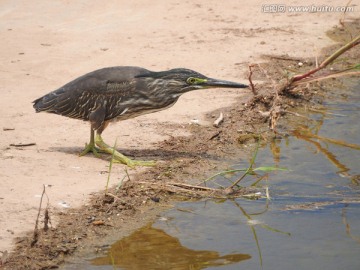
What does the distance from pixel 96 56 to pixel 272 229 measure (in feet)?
18.1

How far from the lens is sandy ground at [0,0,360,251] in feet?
25.4

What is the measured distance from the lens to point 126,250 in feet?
21.4

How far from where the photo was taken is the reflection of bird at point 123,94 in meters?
8.41

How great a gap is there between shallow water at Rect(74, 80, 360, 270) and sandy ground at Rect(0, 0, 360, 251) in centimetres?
85

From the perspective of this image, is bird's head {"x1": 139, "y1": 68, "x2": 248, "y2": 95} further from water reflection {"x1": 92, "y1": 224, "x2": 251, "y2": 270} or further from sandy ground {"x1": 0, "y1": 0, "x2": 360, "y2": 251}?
water reflection {"x1": 92, "y1": 224, "x2": 251, "y2": 270}

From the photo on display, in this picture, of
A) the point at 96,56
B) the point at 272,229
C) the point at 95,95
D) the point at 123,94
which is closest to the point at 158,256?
the point at 272,229

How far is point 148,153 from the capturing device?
28.9ft

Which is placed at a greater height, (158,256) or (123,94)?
(123,94)

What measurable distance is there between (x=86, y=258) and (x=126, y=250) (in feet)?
1.22

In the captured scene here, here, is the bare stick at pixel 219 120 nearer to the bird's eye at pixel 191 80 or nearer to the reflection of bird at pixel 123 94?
the reflection of bird at pixel 123 94

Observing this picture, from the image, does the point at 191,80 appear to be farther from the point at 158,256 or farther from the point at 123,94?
the point at 158,256

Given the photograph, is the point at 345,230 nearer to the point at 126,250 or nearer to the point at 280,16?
the point at 126,250

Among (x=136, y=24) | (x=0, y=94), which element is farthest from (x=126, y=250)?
(x=136, y=24)

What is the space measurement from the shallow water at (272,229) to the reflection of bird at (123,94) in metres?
1.01
